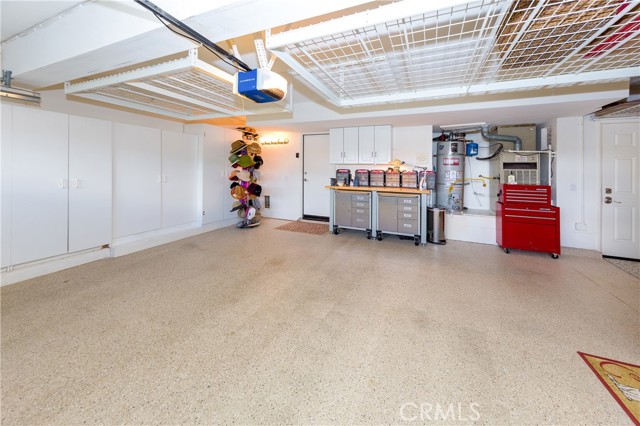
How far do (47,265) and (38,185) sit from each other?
102 cm

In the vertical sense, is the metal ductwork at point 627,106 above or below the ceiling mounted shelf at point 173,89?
below

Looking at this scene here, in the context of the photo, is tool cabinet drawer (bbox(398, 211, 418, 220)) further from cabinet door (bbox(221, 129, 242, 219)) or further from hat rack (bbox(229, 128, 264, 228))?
cabinet door (bbox(221, 129, 242, 219))

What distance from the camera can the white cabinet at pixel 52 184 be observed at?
2924 millimetres

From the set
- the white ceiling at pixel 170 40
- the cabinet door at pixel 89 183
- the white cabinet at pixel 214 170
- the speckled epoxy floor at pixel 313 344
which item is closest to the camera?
the speckled epoxy floor at pixel 313 344

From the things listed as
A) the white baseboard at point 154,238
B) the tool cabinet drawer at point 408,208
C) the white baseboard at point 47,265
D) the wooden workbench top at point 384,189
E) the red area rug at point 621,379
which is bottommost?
the red area rug at point 621,379

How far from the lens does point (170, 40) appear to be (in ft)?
6.61

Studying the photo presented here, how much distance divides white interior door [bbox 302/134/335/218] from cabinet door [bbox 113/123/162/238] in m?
3.38

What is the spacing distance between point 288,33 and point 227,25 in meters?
0.46

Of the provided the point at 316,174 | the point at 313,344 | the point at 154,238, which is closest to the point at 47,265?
the point at 154,238

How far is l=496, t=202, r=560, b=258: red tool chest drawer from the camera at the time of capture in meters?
3.93

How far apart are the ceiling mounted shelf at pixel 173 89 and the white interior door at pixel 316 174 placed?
6.57ft

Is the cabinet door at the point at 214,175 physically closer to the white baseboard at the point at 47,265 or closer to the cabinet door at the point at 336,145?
the white baseboard at the point at 47,265

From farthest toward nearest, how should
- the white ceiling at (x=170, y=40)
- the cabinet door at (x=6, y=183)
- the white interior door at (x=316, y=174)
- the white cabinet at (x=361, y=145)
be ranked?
the white interior door at (x=316, y=174) < the white cabinet at (x=361, y=145) < the cabinet door at (x=6, y=183) < the white ceiling at (x=170, y=40)

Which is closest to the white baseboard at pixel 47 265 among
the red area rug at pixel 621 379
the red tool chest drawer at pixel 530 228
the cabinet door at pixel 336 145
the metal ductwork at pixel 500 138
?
the cabinet door at pixel 336 145
